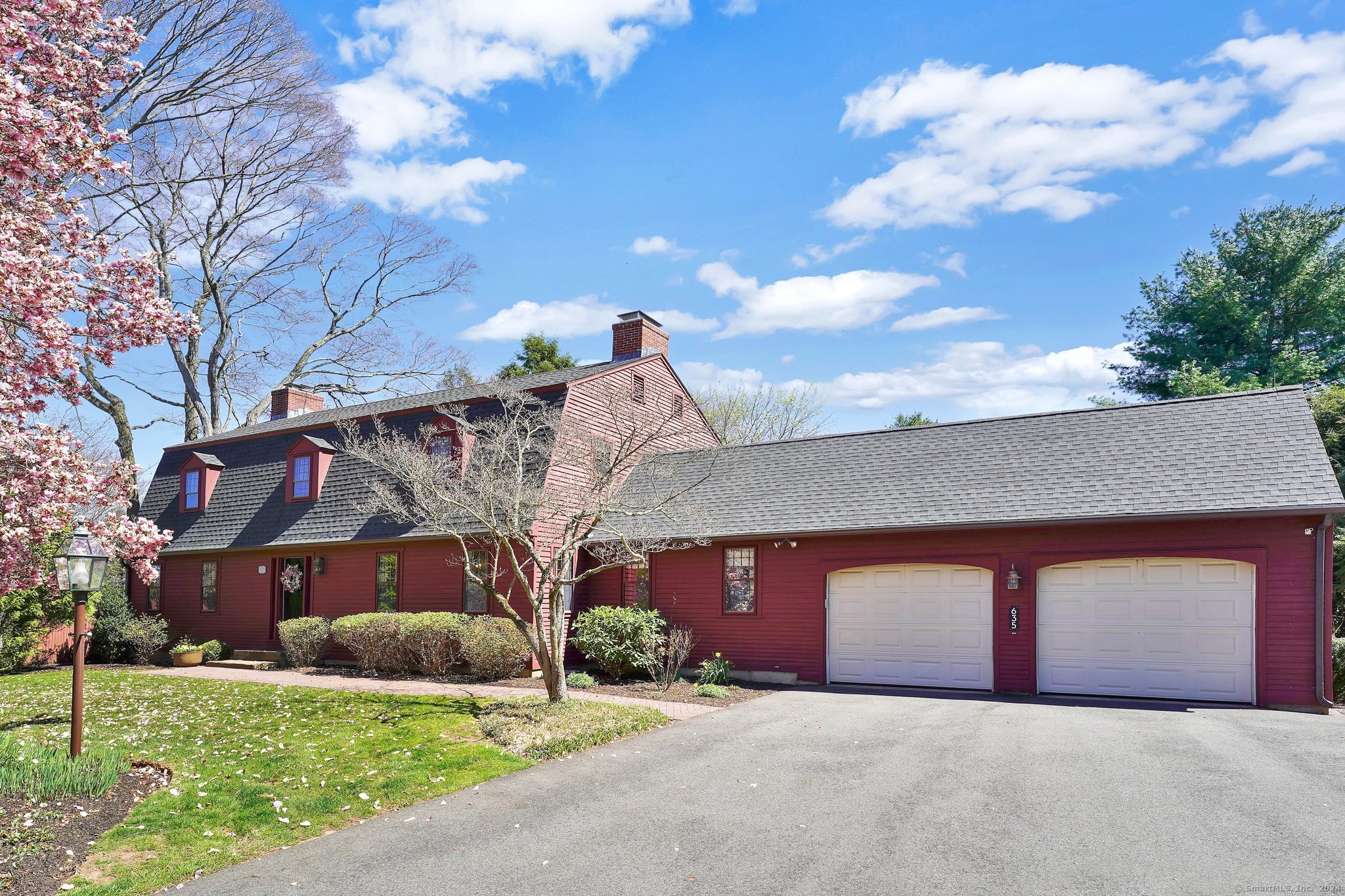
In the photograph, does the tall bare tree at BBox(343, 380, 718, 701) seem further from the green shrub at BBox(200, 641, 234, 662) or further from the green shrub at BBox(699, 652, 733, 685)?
the green shrub at BBox(200, 641, 234, 662)

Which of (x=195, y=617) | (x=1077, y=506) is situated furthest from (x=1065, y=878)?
(x=195, y=617)

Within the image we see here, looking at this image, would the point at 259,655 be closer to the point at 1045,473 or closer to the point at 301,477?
the point at 301,477

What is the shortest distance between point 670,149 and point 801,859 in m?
11.3

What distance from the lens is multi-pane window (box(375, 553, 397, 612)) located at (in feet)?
60.8

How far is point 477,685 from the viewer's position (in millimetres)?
14641

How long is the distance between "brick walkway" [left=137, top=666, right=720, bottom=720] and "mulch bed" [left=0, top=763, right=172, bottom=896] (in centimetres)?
591

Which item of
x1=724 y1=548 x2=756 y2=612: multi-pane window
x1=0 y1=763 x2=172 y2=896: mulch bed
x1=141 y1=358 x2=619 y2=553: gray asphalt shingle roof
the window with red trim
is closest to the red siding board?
x1=724 y1=548 x2=756 y2=612: multi-pane window

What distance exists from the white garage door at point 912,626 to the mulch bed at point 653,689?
1665 mm

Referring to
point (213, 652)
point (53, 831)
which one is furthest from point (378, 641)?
point (53, 831)

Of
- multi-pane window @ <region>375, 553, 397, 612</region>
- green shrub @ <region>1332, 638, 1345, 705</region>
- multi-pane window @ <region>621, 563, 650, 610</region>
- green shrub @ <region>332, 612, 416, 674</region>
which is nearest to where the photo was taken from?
green shrub @ <region>1332, 638, 1345, 705</region>

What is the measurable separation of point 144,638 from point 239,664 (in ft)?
11.4

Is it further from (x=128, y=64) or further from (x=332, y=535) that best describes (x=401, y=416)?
(x=128, y=64)

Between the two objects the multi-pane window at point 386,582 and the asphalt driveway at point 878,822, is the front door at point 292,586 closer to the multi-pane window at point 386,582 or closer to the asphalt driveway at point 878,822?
the multi-pane window at point 386,582

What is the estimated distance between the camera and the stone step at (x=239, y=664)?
61.0 feet
